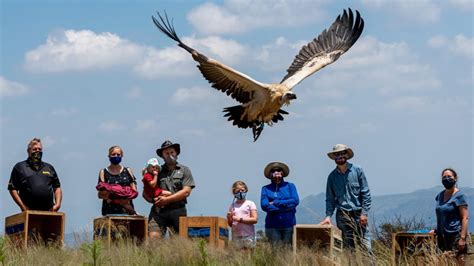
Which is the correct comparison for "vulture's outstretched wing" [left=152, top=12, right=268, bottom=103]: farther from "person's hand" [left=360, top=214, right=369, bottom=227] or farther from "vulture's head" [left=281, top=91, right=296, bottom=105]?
"person's hand" [left=360, top=214, right=369, bottom=227]

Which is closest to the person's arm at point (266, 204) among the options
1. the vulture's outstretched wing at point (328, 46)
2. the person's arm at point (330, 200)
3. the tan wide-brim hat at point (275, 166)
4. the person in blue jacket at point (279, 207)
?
the person in blue jacket at point (279, 207)

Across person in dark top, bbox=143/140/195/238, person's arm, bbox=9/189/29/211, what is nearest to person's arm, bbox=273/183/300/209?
person in dark top, bbox=143/140/195/238

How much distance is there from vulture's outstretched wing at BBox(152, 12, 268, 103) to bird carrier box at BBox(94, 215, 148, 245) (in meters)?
3.52

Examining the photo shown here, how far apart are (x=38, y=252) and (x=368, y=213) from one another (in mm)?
3638

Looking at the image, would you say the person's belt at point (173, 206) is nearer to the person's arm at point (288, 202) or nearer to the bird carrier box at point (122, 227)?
the bird carrier box at point (122, 227)

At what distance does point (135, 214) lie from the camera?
36.0 ft

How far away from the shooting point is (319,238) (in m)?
10.5

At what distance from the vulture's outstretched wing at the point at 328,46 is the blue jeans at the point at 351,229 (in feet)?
14.7

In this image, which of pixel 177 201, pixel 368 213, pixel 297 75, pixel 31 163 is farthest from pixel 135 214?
pixel 297 75

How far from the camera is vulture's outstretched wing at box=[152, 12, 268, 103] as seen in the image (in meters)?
13.7

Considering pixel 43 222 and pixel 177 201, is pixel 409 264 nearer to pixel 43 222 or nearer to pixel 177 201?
pixel 177 201

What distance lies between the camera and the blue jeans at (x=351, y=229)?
34.7 feet

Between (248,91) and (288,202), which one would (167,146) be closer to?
(288,202)

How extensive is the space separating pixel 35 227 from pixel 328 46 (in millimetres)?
7239
